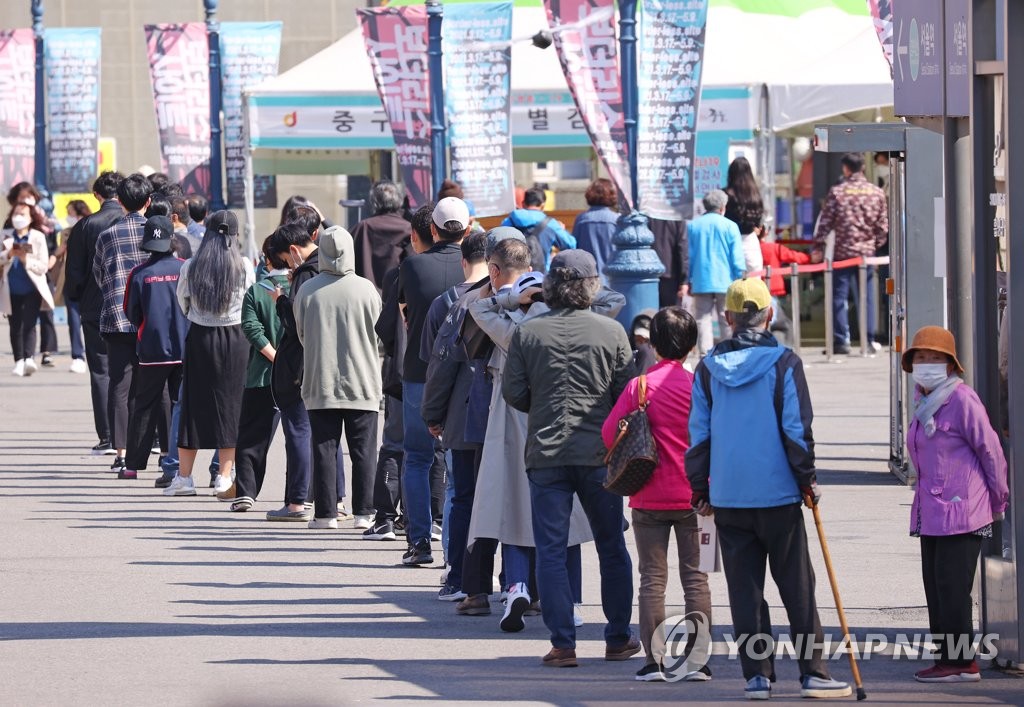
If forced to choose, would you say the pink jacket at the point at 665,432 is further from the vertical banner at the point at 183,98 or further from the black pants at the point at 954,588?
the vertical banner at the point at 183,98

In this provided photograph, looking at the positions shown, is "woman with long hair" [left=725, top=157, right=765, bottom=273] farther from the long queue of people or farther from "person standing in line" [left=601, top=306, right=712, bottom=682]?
"person standing in line" [left=601, top=306, right=712, bottom=682]

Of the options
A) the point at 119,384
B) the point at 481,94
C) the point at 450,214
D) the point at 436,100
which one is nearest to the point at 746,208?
the point at 481,94

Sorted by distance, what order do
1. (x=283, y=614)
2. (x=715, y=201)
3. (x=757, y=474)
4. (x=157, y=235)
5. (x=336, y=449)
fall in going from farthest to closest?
(x=715, y=201)
(x=157, y=235)
(x=336, y=449)
(x=283, y=614)
(x=757, y=474)

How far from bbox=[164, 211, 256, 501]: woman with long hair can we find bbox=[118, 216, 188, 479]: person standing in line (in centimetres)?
44

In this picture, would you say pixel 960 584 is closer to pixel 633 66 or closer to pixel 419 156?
pixel 633 66

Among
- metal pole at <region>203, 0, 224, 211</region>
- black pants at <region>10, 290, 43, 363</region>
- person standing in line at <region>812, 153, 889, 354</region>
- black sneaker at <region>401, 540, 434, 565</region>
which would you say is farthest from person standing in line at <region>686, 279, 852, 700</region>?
metal pole at <region>203, 0, 224, 211</region>

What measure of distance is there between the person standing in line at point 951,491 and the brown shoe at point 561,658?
135cm

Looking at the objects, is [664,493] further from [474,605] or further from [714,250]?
[714,250]

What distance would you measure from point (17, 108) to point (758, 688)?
2109 centimetres

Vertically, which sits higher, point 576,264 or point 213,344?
point 576,264

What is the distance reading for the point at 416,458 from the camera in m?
10.4

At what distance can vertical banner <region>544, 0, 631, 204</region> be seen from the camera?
725 inches

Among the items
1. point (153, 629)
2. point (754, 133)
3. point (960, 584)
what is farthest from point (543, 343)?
point (754, 133)

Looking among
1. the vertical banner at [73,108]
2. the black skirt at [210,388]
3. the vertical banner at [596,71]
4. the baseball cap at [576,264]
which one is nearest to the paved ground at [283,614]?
the black skirt at [210,388]
